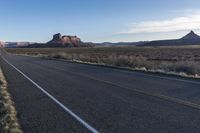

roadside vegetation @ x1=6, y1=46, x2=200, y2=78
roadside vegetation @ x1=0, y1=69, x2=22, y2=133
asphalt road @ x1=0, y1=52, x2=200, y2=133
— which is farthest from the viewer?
roadside vegetation @ x1=6, y1=46, x2=200, y2=78

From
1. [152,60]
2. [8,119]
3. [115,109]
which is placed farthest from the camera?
[152,60]

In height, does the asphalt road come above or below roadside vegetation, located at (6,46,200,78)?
above

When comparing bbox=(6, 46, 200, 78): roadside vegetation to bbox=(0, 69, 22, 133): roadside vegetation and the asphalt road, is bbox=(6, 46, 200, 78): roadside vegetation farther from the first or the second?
bbox=(0, 69, 22, 133): roadside vegetation

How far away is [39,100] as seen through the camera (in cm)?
1252

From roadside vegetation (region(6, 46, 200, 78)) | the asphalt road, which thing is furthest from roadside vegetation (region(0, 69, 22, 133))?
roadside vegetation (region(6, 46, 200, 78))

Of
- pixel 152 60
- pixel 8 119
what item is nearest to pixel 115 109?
pixel 8 119

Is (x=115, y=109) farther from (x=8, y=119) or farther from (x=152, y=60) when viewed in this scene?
(x=152, y=60)

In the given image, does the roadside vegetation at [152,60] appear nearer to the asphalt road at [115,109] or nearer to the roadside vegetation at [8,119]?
the asphalt road at [115,109]

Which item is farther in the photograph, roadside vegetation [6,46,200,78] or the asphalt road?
roadside vegetation [6,46,200,78]

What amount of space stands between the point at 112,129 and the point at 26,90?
8735 millimetres

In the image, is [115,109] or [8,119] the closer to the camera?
[8,119]

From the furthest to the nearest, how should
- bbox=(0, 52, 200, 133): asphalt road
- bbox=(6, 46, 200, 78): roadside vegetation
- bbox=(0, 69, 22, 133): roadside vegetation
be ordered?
bbox=(6, 46, 200, 78): roadside vegetation
bbox=(0, 69, 22, 133): roadside vegetation
bbox=(0, 52, 200, 133): asphalt road

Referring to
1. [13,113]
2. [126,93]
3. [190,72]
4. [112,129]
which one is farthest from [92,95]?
[190,72]

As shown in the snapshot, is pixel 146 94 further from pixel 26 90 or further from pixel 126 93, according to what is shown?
pixel 26 90
